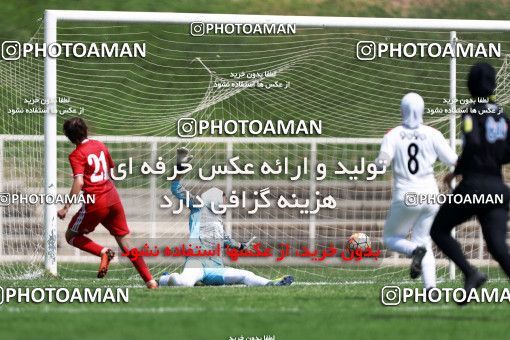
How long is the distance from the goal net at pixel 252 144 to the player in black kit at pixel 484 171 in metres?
5.61

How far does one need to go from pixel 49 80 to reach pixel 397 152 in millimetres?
4693

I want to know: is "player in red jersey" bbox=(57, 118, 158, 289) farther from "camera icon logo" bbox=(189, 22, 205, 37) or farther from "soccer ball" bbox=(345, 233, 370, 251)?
"soccer ball" bbox=(345, 233, 370, 251)

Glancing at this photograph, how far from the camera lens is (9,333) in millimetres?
8844

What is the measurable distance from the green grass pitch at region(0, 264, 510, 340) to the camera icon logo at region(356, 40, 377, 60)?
2.96 m

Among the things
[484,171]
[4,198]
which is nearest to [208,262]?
[4,198]

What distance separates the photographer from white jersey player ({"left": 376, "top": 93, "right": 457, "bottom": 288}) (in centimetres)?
1168

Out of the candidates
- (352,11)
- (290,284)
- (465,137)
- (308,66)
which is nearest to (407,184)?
(465,137)

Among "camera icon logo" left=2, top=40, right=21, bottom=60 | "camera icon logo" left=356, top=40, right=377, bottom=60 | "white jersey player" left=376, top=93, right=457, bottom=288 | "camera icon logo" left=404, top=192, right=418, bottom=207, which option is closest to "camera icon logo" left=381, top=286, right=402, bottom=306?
"white jersey player" left=376, top=93, right=457, bottom=288

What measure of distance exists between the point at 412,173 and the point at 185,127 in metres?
5.59

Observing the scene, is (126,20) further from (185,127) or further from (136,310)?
(136,310)

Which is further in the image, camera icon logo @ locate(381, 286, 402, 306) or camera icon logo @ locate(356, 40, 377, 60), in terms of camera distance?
camera icon logo @ locate(356, 40, 377, 60)

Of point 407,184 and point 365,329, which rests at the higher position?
point 407,184

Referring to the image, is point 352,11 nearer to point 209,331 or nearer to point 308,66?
point 308,66

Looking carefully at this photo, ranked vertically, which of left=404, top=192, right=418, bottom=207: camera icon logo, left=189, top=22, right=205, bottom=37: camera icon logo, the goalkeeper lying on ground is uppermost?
left=189, top=22, right=205, bottom=37: camera icon logo
